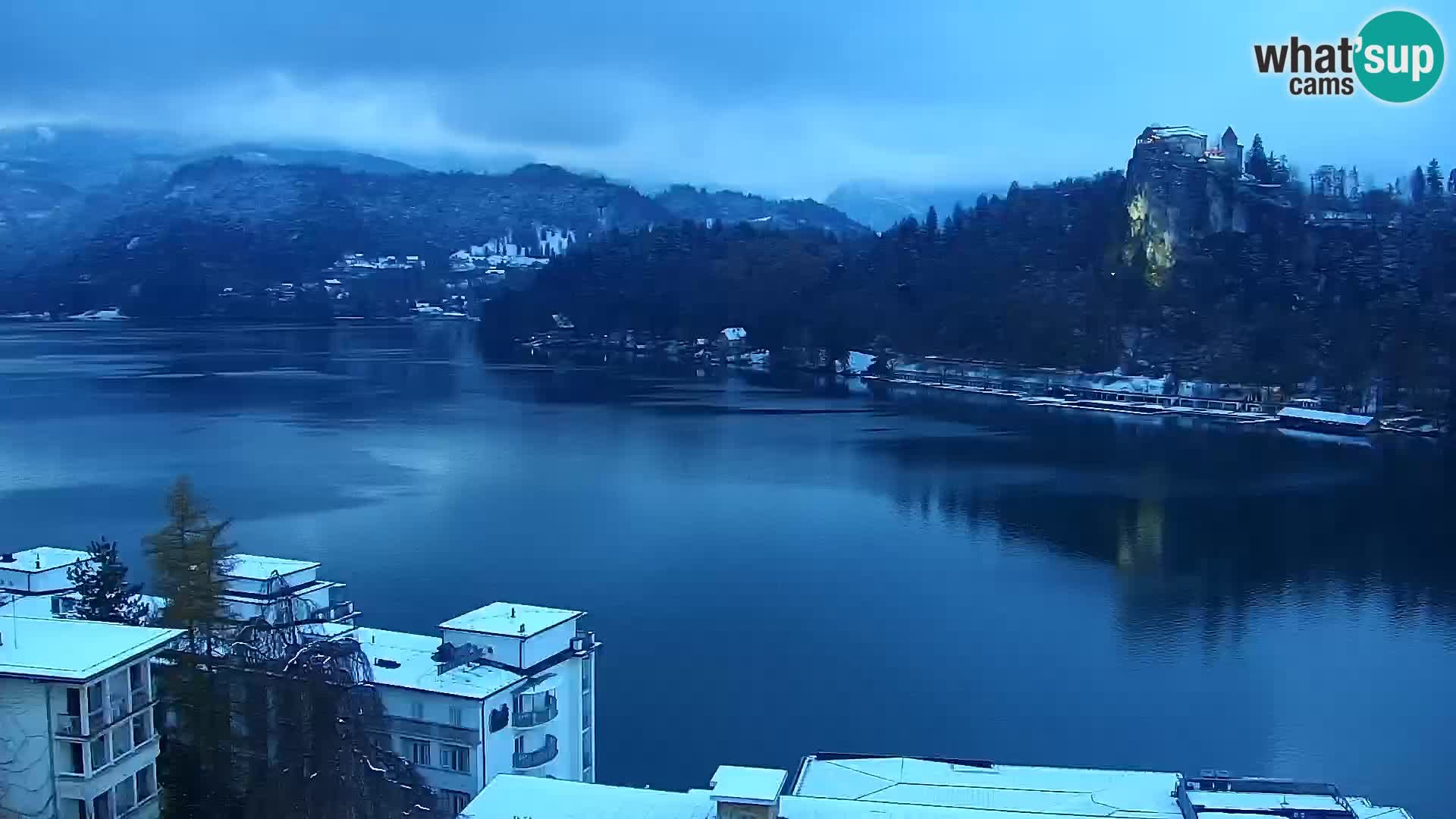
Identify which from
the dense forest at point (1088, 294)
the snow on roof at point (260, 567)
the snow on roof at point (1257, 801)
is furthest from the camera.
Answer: the dense forest at point (1088, 294)

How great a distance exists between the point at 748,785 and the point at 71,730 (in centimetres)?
121

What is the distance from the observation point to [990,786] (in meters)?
3.07

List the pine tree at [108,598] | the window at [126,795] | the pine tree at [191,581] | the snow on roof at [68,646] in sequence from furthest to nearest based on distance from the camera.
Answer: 1. the pine tree at [108,598]
2. the pine tree at [191,581]
3. the window at [126,795]
4. the snow on roof at [68,646]

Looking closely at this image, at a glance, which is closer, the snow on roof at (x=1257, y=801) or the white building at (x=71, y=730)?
the white building at (x=71, y=730)

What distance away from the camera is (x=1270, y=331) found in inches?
542

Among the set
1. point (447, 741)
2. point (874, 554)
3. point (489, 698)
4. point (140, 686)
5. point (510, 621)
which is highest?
point (140, 686)

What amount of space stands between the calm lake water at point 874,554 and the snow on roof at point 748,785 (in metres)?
1.16

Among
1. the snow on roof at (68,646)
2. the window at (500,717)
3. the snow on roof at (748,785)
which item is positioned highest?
the snow on roof at (68,646)

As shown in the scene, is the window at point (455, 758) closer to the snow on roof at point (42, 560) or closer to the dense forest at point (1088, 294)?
the snow on roof at point (42, 560)

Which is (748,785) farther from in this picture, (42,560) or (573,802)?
(42,560)

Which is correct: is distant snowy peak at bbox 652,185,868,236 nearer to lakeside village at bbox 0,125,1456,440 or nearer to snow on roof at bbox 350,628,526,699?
lakeside village at bbox 0,125,1456,440

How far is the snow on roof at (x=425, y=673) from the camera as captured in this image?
2979 millimetres

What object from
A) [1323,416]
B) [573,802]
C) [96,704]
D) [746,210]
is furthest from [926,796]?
[746,210]

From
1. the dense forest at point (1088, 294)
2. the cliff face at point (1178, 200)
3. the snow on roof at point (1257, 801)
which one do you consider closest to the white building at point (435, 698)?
the snow on roof at point (1257, 801)
